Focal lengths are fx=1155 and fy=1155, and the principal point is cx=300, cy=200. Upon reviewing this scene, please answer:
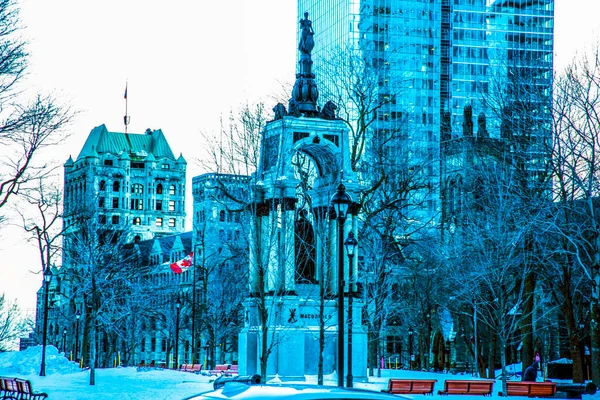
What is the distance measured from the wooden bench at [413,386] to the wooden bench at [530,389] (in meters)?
2.37

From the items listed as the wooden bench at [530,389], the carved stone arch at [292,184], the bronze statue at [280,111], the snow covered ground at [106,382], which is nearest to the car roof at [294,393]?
the snow covered ground at [106,382]

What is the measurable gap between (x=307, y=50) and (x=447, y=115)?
116 m

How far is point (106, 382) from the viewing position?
47.1m

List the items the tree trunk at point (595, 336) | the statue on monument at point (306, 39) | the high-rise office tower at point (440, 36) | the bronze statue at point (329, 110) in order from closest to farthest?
1. the tree trunk at point (595, 336)
2. the bronze statue at point (329, 110)
3. the statue on monument at point (306, 39)
4. the high-rise office tower at point (440, 36)

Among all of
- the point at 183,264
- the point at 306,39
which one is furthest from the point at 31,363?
the point at 183,264

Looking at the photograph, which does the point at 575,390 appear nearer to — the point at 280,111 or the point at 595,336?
the point at 595,336

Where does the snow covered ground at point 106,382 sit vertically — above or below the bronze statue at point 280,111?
below

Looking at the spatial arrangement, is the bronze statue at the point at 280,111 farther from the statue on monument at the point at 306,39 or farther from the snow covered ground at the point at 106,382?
the snow covered ground at the point at 106,382

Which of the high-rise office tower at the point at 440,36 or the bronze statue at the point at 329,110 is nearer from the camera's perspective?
the bronze statue at the point at 329,110

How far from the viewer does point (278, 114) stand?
40.8 m

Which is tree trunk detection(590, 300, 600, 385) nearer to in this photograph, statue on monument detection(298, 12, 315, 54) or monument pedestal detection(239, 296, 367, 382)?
monument pedestal detection(239, 296, 367, 382)

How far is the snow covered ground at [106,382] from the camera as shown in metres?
37.5

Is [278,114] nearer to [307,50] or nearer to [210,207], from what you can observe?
[307,50]

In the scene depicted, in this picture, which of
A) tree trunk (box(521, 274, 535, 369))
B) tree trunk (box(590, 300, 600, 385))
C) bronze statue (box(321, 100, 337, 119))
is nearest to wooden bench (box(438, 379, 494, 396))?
tree trunk (box(590, 300, 600, 385))
